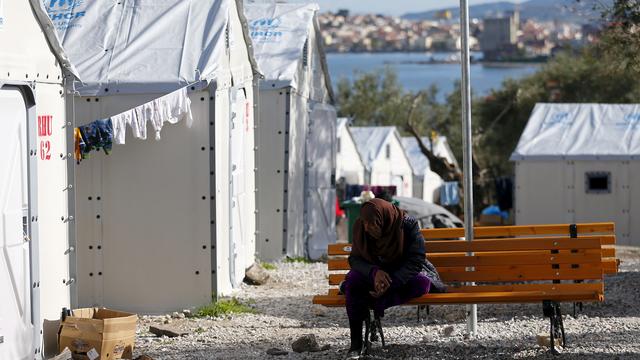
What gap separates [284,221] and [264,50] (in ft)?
8.72

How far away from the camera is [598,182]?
2228 centimetres

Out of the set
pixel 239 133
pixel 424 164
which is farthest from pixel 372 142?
pixel 239 133

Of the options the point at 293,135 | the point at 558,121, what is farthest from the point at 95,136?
the point at 558,121

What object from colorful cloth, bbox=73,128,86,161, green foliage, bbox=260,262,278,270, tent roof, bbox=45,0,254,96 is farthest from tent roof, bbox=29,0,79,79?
green foliage, bbox=260,262,278,270

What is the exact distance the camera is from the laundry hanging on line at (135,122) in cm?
983

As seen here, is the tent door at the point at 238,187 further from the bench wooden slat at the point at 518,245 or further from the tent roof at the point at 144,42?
the bench wooden slat at the point at 518,245

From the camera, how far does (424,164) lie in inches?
1834

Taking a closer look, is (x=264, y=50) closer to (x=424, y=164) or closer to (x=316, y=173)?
(x=316, y=173)

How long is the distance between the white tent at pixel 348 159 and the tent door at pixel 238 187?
23768mm

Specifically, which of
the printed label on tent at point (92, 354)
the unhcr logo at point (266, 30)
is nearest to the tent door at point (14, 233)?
the printed label on tent at point (92, 354)

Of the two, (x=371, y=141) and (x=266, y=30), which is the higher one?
(x=266, y=30)

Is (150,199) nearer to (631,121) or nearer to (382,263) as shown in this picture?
(382,263)

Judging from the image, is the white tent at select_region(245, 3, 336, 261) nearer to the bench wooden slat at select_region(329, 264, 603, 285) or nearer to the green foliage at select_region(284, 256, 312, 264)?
the green foliage at select_region(284, 256, 312, 264)

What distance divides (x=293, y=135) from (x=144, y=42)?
15.8 feet
